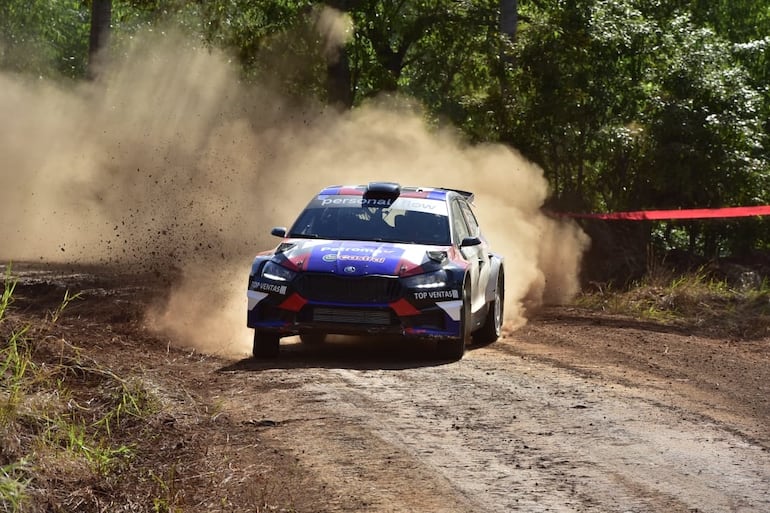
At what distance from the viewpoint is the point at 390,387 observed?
10523 millimetres

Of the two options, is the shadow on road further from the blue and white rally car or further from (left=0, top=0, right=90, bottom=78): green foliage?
(left=0, top=0, right=90, bottom=78): green foliage

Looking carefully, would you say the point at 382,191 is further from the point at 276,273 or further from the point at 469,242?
the point at 276,273

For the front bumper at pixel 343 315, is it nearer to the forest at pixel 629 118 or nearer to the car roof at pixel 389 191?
the car roof at pixel 389 191

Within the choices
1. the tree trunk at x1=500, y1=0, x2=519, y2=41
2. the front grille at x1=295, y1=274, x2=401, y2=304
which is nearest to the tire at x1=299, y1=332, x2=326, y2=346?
the front grille at x1=295, y1=274, x2=401, y2=304

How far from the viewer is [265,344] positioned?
1220cm

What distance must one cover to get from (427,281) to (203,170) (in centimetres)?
1696

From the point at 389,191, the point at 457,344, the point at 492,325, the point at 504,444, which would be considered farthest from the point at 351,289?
the point at 504,444

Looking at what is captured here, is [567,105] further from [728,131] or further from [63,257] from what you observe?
[63,257]

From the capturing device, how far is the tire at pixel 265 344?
12.1 meters

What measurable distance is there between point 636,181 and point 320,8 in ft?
31.5

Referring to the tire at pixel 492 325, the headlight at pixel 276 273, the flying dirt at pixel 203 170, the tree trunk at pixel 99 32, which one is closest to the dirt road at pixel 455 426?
the tire at pixel 492 325

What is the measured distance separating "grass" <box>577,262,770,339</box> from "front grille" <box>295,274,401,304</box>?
5.62 m

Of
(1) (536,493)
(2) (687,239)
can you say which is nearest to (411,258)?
(1) (536,493)

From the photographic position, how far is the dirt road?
731 centimetres
